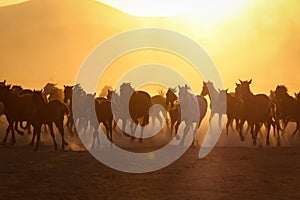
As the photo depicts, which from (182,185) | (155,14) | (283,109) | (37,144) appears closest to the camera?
(182,185)

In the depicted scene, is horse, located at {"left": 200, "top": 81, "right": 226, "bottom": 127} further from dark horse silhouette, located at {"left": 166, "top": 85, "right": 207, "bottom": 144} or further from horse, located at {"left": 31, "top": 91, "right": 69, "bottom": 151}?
horse, located at {"left": 31, "top": 91, "right": 69, "bottom": 151}

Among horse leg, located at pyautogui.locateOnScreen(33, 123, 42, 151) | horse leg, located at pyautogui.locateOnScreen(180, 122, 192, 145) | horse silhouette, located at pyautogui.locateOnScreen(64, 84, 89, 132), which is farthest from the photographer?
horse silhouette, located at pyautogui.locateOnScreen(64, 84, 89, 132)

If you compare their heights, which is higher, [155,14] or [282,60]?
[155,14]

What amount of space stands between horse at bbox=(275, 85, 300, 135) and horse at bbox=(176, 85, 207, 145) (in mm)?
909

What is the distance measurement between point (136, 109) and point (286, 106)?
1.86m

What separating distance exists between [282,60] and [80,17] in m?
2.46

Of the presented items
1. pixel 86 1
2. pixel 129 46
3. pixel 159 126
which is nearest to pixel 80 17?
pixel 86 1

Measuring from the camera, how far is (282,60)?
24.6 ft

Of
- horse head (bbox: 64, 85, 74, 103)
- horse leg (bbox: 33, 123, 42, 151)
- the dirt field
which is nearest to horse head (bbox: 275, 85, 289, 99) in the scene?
the dirt field

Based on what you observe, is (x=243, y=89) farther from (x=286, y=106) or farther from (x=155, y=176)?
(x=155, y=176)

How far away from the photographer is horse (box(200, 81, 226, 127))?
744cm

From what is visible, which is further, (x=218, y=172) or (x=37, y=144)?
(x=37, y=144)

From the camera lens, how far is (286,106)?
770 cm

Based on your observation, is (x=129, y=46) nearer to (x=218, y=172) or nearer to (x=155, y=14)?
(x=155, y=14)
